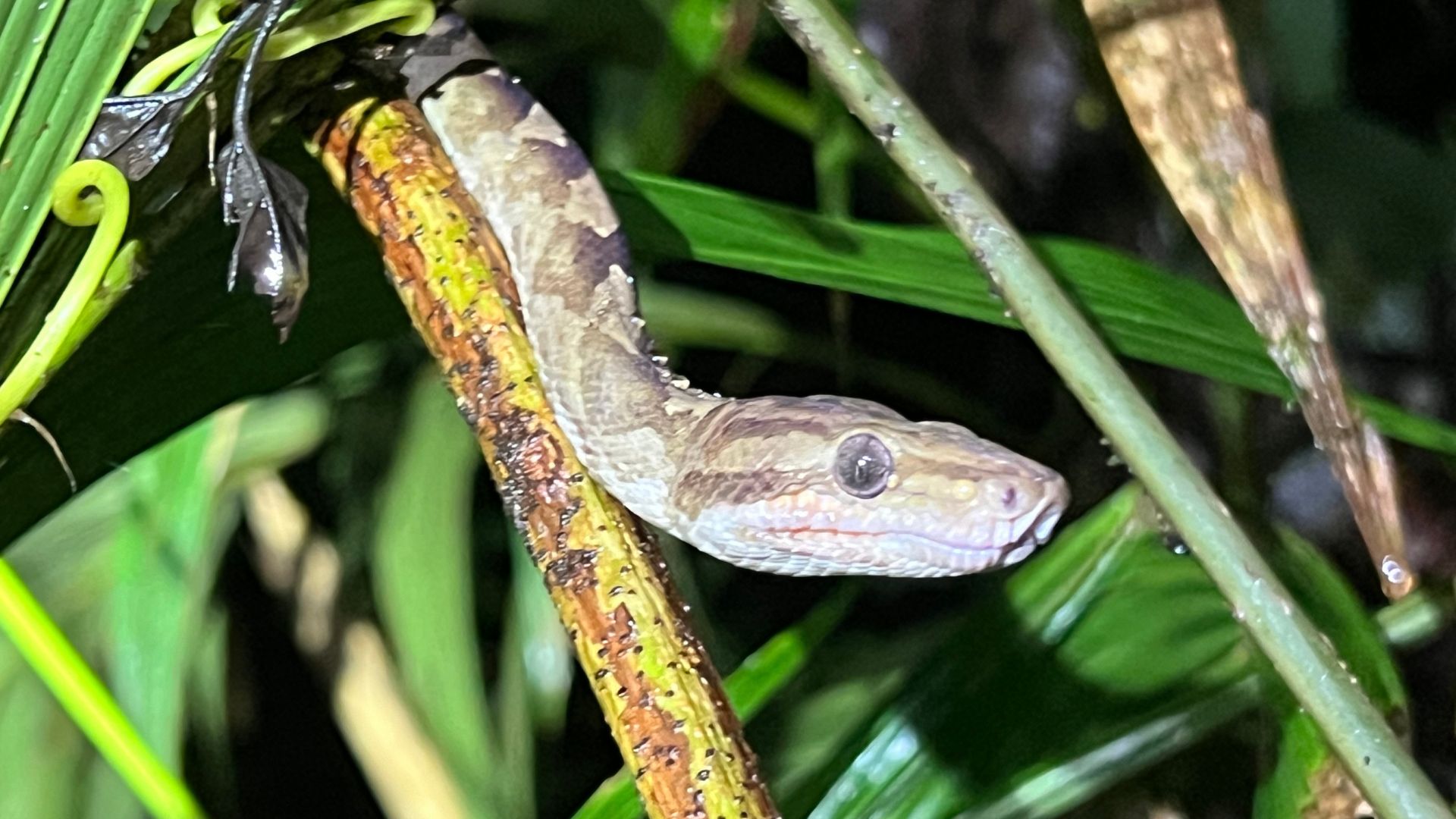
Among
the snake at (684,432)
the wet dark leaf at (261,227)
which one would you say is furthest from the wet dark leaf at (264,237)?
the snake at (684,432)

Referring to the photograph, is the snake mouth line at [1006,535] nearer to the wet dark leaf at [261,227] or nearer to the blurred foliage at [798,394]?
the blurred foliage at [798,394]

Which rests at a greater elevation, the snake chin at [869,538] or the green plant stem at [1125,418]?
the green plant stem at [1125,418]

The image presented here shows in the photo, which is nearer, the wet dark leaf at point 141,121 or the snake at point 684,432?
the wet dark leaf at point 141,121

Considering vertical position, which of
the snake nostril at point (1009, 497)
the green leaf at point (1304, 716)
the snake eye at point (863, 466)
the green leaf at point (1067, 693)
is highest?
the snake eye at point (863, 466)

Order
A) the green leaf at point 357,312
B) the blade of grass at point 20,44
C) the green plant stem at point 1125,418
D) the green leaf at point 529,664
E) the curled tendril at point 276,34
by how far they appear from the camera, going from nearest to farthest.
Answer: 1. the green plant stem at point 1125,418
2. the blade of grass at point 20,44
3. the curled tendril at point 276,34
4. the green leaf at point 357,312
5. the green leaf at point 529,664

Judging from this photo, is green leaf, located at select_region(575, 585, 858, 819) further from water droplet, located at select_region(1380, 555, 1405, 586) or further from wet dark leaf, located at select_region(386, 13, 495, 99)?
wet dark leaf, located at select_region(386, 13, 495, 99)

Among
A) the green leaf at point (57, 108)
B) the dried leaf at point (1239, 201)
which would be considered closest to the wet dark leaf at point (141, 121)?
the green leaf at point (57, 108)

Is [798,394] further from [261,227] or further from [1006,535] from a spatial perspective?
[261,227]

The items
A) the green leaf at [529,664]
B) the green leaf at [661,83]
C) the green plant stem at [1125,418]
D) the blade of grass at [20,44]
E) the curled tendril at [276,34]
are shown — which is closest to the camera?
the green plant stem at [1125,418]
